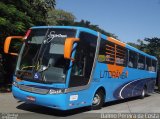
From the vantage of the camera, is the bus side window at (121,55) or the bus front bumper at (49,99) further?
the bus side window at (121,55)

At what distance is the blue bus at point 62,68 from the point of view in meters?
10.5

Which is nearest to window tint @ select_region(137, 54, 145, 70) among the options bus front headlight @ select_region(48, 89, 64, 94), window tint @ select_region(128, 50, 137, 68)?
window tint @ select_region(128, 50, 137, 68)

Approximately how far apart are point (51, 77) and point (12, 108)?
2488 mm

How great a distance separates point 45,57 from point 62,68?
0.74 metres

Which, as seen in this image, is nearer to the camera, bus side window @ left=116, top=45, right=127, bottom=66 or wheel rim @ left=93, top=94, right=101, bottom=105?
wheel rim @ left=93, top=94, right=101, bottom=105

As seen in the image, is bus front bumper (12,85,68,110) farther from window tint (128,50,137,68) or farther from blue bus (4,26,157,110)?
window tint (128,50,137,68)

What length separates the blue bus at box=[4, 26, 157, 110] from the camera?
34.5ft

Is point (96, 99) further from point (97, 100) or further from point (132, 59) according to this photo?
point (132, 59)

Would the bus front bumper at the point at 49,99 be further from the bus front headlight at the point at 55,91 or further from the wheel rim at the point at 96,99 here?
the wheel rim at the point at 96,99

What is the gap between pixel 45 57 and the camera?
35.9 ft

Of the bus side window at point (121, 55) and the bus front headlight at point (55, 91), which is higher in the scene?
the bus side window at point (121, 55)

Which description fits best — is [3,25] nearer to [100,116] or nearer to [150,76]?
[100,116]

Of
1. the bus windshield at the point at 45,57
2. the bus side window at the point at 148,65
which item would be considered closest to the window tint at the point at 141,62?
the bus side window at the point at 148,65

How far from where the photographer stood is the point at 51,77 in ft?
34.8
